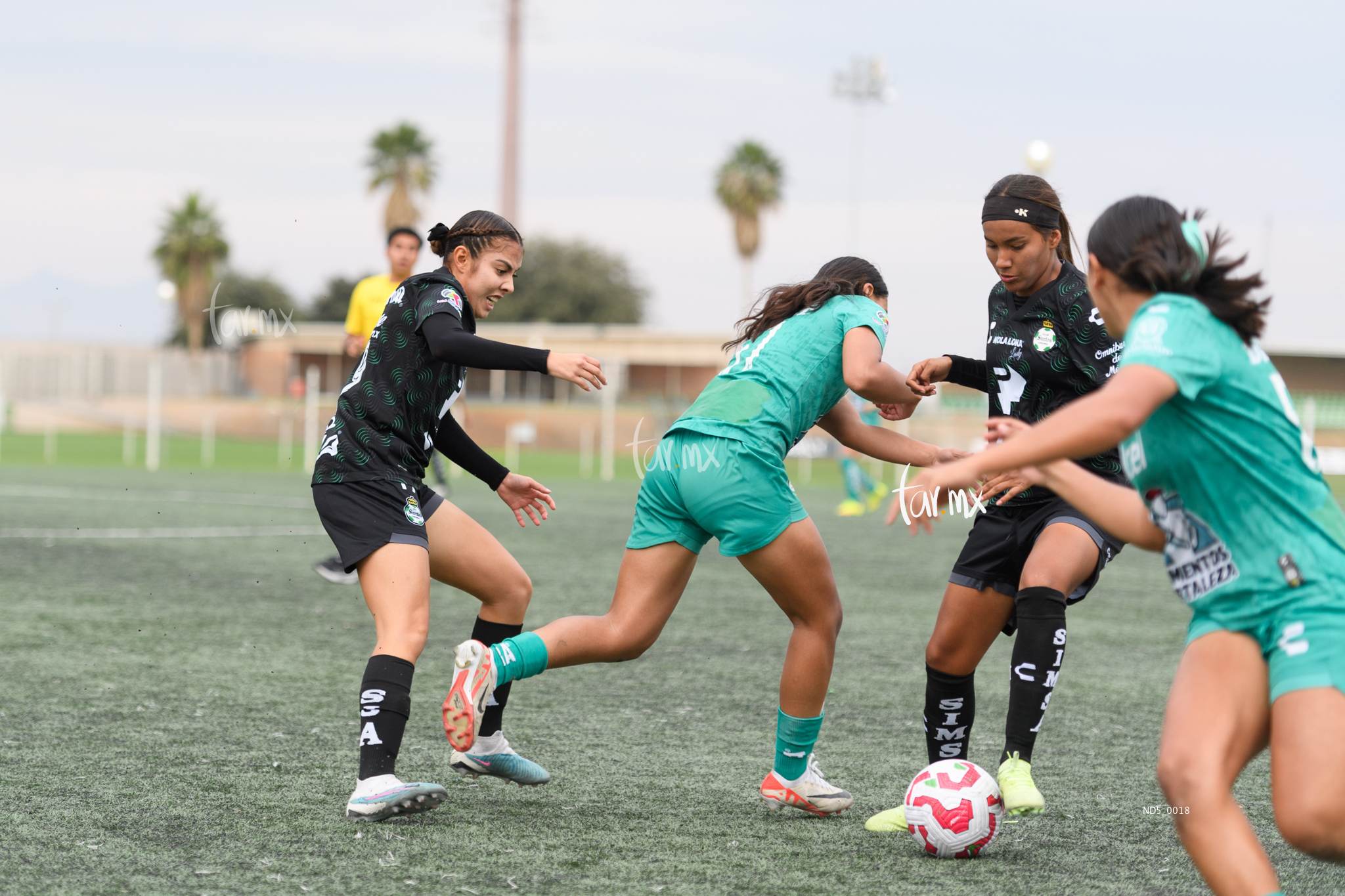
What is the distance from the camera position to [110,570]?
33.6 feet

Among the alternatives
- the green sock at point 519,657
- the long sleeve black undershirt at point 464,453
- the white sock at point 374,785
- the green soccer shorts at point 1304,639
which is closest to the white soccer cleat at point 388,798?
the white sock at point 374,785

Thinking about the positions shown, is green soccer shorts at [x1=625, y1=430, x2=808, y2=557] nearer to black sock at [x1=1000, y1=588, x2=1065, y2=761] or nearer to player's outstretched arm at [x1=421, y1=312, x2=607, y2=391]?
player's outstretched arm at [x1=421, y1=312, x2=607, y2=391]

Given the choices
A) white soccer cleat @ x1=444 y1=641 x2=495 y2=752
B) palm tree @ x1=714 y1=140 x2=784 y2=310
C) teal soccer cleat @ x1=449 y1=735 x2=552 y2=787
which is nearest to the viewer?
white soccer cleat @ x1=444 y1=641 x2=495 y2=752

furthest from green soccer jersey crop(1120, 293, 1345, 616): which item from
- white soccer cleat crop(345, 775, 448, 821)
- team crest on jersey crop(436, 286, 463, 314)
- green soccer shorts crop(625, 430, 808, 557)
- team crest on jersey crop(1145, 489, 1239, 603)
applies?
white soccer cleat crop(345, 775, 448, 821)

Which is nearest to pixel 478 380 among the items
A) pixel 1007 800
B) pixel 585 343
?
pixel 585 343

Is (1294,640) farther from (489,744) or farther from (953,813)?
(489,744)

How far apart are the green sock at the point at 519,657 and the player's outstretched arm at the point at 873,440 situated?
126 cm

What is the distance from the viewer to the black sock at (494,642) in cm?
470

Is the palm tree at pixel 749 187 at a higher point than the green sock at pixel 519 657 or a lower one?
higher

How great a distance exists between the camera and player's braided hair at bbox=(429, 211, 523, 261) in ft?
14.8

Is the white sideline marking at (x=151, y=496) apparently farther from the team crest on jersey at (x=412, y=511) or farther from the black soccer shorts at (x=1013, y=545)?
the black soccer shorts at (x=1013, y=545)

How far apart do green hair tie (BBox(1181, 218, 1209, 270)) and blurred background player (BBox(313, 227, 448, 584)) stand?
6.40m

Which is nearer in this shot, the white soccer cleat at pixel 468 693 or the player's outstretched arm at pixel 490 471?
the white soccer cleat at pixel 468 693

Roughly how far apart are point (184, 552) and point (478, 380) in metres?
44.8
